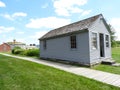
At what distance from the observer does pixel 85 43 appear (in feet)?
35.6

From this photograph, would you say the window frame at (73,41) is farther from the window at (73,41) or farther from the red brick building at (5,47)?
the red brick building at (5,47)

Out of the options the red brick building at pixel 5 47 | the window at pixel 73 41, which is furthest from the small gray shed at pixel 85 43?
the red brick building at pixel 5 47

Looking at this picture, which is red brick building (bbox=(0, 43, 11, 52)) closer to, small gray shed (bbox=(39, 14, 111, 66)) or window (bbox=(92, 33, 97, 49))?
small gray shed (bbox=(39, 14, 111, 66))

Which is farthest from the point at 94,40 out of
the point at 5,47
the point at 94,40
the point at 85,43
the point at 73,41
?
the point at 5,47

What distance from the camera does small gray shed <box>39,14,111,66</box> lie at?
35.3 ft

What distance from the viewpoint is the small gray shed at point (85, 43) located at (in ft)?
35.3

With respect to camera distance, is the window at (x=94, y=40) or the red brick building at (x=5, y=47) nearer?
the window at (x=94, y=40)

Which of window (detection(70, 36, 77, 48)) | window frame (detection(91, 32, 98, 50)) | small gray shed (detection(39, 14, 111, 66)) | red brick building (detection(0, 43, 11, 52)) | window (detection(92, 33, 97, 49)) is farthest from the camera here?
red brick building (detection(0, 43, 11, 52))

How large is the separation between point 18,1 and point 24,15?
5.57m

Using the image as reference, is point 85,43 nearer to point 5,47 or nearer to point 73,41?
point 73,41

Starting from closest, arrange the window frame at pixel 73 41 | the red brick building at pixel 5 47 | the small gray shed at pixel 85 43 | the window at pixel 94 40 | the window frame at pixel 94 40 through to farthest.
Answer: the small gray shed at pixel 85 43, the window frame at pixel 94 40, the window at pixel 94 40, the window frame at pixel 73 41, the red brick building at pixel 5 47

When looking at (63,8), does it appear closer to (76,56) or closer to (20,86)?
(76,56)

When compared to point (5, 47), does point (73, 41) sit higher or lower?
lower

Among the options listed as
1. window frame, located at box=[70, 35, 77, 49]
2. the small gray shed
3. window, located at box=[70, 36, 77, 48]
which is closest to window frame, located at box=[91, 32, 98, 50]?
the small gray shed
